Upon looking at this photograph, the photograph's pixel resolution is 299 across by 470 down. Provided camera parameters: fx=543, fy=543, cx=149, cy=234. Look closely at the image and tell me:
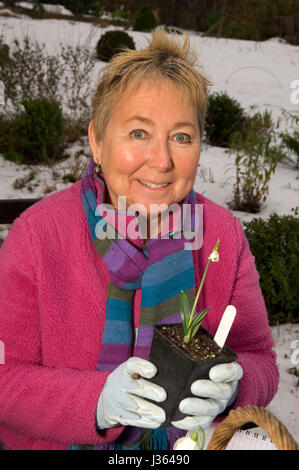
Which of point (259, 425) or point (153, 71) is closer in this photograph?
point (259, 425)

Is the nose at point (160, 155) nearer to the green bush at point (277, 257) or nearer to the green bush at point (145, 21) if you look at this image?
the green bush at point (277, 257)

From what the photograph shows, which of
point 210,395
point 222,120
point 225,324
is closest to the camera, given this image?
point 225,324

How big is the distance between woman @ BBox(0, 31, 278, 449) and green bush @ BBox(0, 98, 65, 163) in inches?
122

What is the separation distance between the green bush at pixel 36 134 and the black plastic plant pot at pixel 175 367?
11.9 ft

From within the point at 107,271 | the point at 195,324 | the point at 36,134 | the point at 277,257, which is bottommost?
the point at 277,257

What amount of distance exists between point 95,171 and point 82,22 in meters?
9.90

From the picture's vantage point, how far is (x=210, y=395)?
1.23 m

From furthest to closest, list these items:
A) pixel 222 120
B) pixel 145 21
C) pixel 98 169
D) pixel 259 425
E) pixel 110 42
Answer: pixel 145 21
pixel 110 42
pixel 222 120
pixel 98 169
pixel 259 425

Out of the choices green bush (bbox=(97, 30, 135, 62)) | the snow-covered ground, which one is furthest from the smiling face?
green bush (bbox=(97, 30, 135, 62))

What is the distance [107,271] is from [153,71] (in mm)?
592

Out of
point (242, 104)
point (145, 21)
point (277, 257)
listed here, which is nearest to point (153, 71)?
point (277, 257)

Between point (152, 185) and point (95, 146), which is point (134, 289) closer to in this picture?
point (152, 185)

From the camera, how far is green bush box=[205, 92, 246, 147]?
18.0ft

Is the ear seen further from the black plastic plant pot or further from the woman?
the black plastic plant pot
